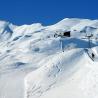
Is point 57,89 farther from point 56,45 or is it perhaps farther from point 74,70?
point 56,45

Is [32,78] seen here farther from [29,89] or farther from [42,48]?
[42,48]

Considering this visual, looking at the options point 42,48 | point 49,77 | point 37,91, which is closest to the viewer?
point 37,91

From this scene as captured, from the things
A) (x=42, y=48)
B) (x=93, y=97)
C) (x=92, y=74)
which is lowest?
(x=93, y=97)

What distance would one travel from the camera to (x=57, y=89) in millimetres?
56875

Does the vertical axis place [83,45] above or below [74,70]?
above

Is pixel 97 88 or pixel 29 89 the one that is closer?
pixel 97 88

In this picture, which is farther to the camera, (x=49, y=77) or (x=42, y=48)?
(x=42, y=48)

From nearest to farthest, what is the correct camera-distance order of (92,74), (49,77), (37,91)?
(92,74) < (37,91) < (49,77)

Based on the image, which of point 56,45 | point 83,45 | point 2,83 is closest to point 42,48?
point 56,45

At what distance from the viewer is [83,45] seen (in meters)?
183

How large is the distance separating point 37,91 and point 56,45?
11653cm

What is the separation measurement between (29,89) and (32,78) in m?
8.55

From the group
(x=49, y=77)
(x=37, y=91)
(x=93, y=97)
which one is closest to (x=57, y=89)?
(x=37, y=91)

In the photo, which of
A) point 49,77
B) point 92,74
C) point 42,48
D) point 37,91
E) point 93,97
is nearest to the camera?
point 93,97
